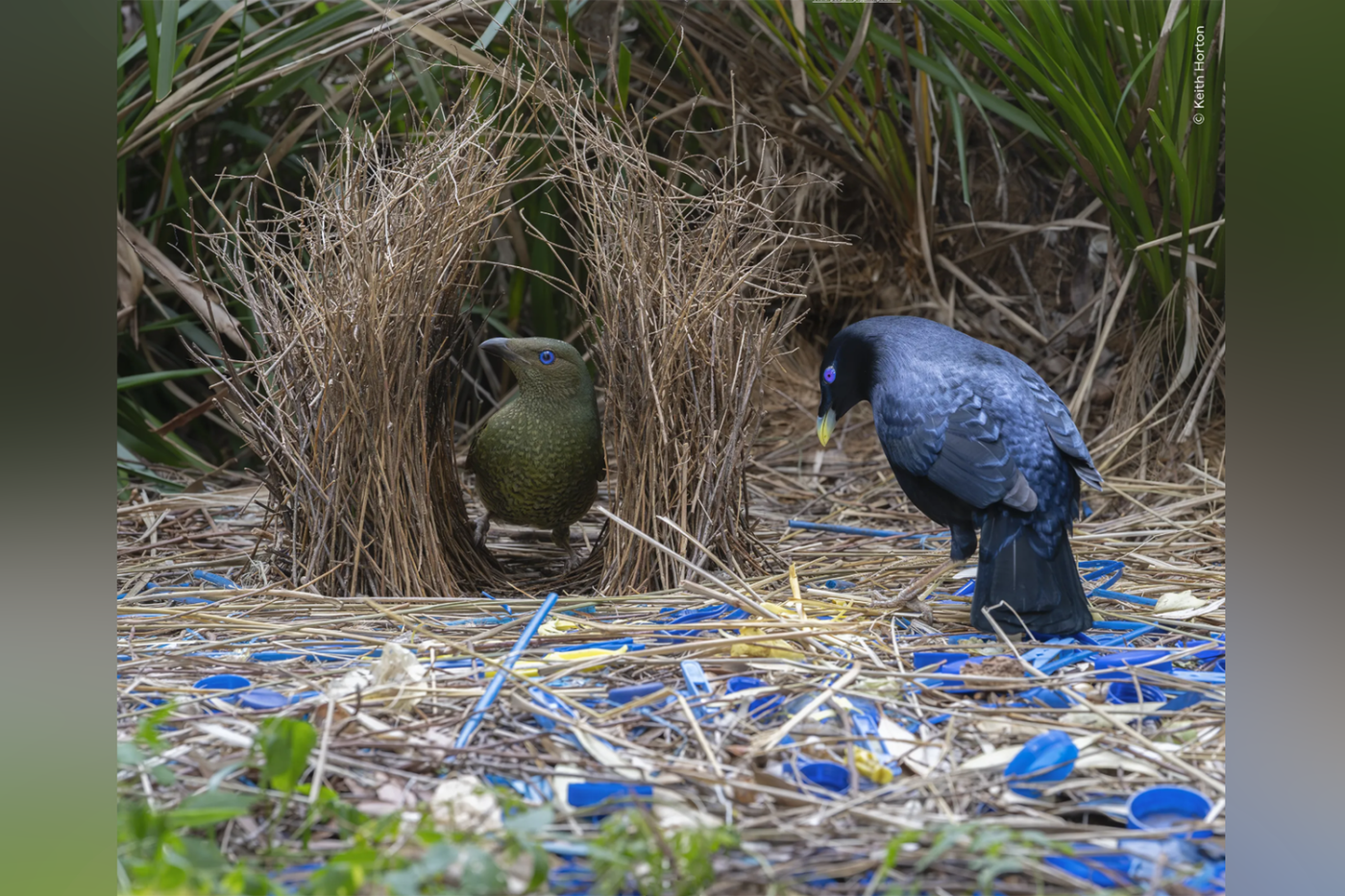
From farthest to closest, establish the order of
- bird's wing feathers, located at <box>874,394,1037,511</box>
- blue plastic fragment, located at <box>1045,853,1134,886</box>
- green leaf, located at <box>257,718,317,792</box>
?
bird's wing feathers, located at <box>874,394,1037,511</box>, green leaf, located at <box>257,718,317,792</box>, blue plastic fragment, located at <box>1045,853,1134,886</box>

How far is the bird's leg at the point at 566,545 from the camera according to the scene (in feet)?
10.1

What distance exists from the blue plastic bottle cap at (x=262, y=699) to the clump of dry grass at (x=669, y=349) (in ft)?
3.25

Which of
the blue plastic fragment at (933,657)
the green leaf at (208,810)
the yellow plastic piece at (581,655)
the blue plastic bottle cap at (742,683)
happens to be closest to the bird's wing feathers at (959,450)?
the blue plastic fragment at (933,657)

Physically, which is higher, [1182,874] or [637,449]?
[637,449]

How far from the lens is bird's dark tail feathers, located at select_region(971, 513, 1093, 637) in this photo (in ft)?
7.30

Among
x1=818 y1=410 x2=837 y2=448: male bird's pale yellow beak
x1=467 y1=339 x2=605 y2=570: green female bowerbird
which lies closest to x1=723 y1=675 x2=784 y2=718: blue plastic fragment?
x1=818 y1=410 x2=837 y2=448: male bird's pale yellow beak

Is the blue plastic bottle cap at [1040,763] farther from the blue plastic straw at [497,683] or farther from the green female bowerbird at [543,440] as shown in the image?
the green female bowerbird at [543,440]

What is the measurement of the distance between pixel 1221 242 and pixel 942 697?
2.16 meters

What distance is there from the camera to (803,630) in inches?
85.2

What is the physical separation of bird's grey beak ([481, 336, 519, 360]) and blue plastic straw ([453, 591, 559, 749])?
2.71 ft

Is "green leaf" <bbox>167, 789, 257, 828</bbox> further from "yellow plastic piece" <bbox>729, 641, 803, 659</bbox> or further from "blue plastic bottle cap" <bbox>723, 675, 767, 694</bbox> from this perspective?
"yellow plastic piece" <bbox>729, 641, 803, 659</bbox>
